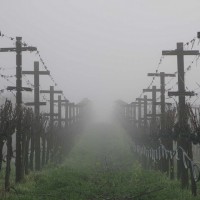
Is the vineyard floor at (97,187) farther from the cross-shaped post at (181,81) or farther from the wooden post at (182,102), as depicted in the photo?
the cross-shaped post at (181,81)

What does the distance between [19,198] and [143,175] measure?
27.2ft

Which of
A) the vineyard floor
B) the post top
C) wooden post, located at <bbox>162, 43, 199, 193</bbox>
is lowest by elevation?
the vineyard floor

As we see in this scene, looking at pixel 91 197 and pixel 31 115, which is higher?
pixel 31 115

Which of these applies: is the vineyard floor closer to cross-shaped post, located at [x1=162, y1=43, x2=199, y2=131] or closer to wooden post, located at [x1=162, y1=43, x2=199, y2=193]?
wooden post, located at [x1=162, y1=43, x2=199, y2=193]

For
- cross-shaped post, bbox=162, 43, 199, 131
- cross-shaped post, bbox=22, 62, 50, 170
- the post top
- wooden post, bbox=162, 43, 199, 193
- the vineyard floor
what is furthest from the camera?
cross-shaped post, bbox=22, 62, 50, 170

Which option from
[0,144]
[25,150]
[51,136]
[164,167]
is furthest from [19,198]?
[51,136]

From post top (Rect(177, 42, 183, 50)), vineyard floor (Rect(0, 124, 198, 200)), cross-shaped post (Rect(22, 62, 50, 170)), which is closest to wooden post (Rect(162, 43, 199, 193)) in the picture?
post top (Rect(177, 42, 183, 50))

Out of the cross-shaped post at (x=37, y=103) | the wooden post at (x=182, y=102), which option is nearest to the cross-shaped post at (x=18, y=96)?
the cross-shaped post at (x=37, y=103)

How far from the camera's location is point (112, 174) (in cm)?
2162

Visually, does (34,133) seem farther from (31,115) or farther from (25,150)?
(25,150)

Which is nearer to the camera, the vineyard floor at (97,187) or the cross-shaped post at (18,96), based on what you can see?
the vineyard floor at (97,187)

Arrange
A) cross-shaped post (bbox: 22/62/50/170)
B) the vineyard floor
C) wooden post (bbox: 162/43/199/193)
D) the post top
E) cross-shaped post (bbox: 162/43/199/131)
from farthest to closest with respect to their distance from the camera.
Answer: cross-shaped post (bbox: 22/62/50/170) < the post top < cross-shaped post (bbox: 162/43/199/131) < wooden post (bbox: 162/43/199/193) < the vineyard floor

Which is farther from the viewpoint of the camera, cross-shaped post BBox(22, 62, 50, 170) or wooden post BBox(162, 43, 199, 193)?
cross-shaped post BBox(22, 62, 50, 170)

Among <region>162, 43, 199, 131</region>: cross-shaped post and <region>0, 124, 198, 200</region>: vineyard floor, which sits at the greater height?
<region>162, 43, 199, 131</region>: cross-shaped post
